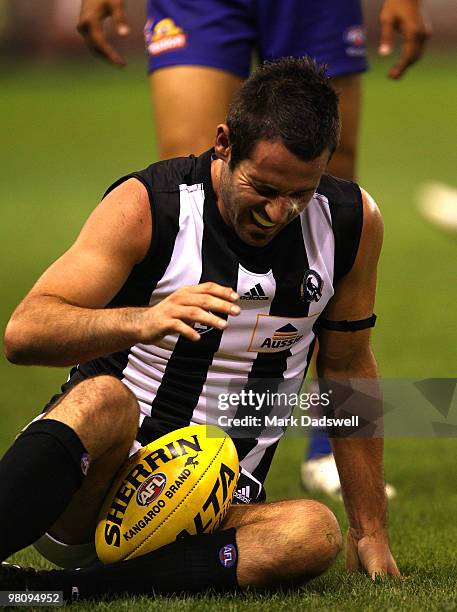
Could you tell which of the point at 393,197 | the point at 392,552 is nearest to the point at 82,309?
the point at 392,552

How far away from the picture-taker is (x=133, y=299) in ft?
13.7

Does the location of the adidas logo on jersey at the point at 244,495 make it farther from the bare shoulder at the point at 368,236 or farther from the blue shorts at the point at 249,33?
the blue shorts at the point at 249,33

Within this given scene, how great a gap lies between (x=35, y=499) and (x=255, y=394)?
3.20 feet

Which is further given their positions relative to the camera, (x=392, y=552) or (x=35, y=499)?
(x=392, y=552)

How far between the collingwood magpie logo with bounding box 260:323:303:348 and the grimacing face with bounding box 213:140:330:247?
37 cm

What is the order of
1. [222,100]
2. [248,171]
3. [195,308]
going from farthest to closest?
[222,100] < [248,171] < [195,308]

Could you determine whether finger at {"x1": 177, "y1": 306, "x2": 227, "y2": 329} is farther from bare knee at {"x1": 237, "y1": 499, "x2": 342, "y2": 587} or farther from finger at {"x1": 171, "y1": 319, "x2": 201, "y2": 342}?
bare knee at {"x1": 237, "y1": 499, "x2": 342, "y2": 587}

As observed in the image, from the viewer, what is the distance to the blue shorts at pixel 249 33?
5621 millimetres

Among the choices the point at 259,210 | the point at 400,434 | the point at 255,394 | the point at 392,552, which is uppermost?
the point at 259,210

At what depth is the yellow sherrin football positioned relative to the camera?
3.92 meters

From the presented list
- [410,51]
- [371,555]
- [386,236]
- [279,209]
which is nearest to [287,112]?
[279,209]

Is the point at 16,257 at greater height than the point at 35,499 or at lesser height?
lesser

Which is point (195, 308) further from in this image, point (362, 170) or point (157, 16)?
point (362, 170)

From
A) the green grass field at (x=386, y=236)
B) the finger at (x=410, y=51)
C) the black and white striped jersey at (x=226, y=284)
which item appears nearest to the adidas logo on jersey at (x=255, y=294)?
the black and white striped jersey at (x=226, y=284)
